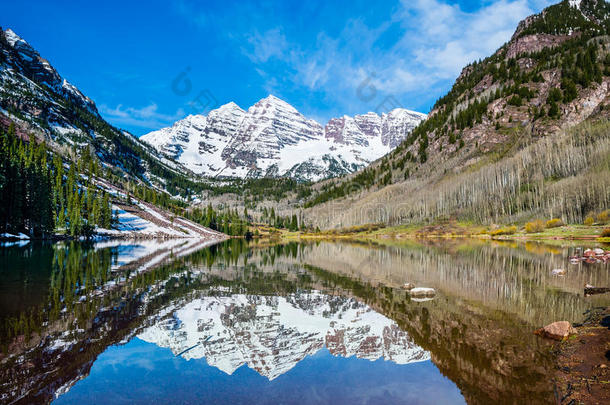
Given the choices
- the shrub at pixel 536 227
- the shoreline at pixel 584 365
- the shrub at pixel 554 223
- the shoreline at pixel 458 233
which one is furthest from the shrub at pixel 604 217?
the shoreline at pixel 584 365

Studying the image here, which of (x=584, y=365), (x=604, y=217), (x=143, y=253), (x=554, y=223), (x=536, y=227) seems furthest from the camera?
(x=554, y=223)

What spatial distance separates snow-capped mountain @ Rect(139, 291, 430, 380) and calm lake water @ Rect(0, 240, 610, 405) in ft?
0.20

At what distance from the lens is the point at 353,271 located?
30.2m

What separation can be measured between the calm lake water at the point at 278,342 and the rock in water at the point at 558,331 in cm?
56

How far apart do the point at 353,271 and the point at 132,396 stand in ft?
79.7

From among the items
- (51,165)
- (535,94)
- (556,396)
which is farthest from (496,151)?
(51,165)

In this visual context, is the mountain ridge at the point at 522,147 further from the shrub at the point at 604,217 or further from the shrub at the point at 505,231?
the shrub at the point at 505,231

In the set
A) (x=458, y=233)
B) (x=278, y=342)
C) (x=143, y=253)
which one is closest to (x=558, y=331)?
(x=278, y=342)

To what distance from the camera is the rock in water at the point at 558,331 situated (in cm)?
1003

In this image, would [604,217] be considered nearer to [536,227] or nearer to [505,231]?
[536,227]

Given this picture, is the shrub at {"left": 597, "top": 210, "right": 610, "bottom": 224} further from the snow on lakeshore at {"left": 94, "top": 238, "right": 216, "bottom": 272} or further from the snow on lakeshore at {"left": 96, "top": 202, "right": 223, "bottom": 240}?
the snow on lakeshore at {"left": 96, "top": 202, "right": 223, "bottom": 240}

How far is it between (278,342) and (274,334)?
0.89 metres

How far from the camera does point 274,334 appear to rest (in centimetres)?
1218

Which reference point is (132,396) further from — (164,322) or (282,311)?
(282,311)
